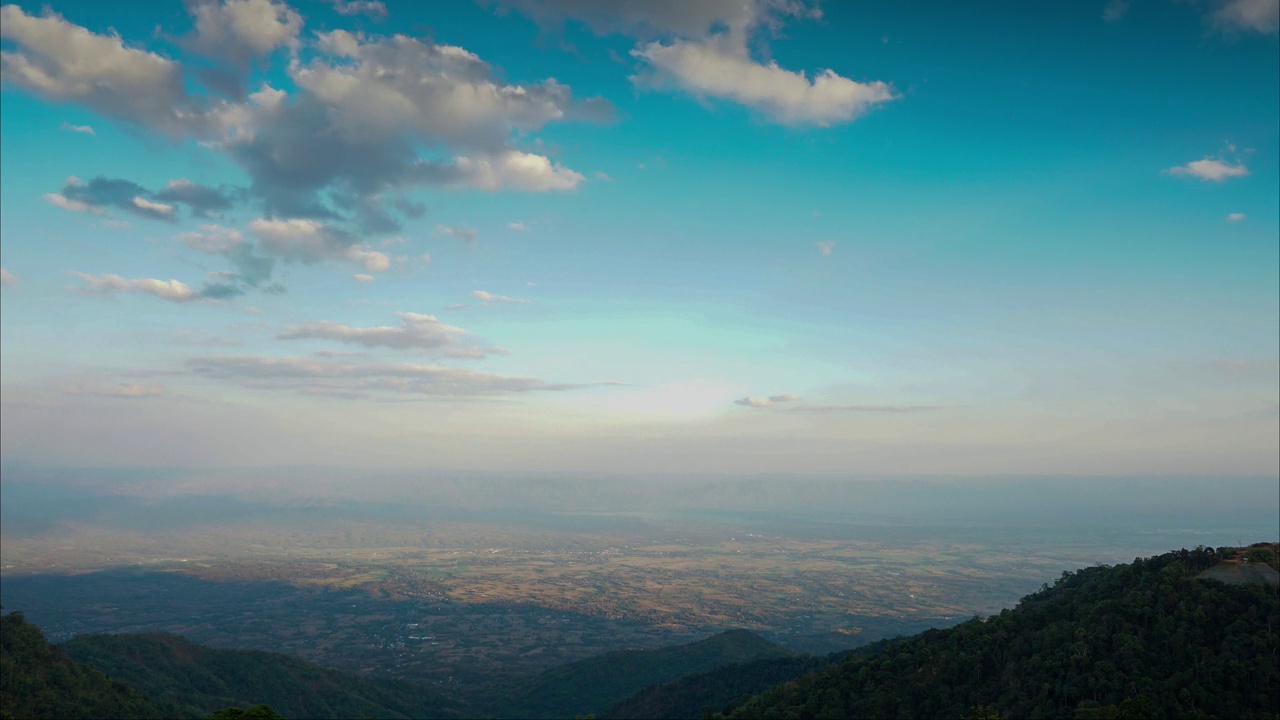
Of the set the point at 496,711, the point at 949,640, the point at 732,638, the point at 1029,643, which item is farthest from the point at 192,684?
the point at 1029,643

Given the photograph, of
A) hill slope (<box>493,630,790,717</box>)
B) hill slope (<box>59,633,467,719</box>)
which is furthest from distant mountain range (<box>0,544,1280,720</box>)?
hill slope (<box>493,630,790,717</box>)

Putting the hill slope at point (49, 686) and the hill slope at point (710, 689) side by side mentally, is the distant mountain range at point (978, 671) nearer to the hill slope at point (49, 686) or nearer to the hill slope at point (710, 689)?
the hill slope at point (49, 686)

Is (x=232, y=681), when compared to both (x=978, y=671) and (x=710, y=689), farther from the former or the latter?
(x=978, y=671)

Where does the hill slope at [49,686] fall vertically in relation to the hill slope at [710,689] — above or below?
above

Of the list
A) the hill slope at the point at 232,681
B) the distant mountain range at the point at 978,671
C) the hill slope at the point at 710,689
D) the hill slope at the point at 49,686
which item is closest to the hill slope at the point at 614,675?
the distant mountain range at the point at 978,671

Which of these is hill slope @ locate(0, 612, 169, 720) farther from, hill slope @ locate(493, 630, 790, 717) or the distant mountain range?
hill slope @ locate(493, 630, 790, 717)
